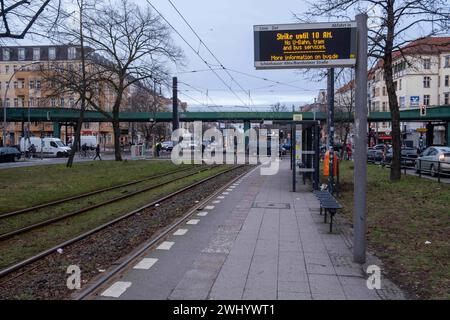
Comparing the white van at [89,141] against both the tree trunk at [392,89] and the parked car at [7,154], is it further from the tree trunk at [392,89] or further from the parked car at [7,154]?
the tree trunk at [392,89]

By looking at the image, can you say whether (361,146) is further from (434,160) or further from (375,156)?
(375,156)

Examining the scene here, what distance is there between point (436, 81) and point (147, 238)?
271 ft

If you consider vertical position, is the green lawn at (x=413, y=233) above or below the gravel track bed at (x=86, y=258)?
above

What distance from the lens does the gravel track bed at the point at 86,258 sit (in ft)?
18.7

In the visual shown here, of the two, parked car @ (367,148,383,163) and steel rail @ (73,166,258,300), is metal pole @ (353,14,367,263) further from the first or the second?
parked car @ (367,148,383,163)

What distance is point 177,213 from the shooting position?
1184cm

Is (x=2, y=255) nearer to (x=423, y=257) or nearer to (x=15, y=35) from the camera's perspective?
(x=423, y=257)

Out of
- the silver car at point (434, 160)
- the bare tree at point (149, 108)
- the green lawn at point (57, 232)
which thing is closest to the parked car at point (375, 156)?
the silver car at point (434, 160)

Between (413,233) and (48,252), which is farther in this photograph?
(413,233)

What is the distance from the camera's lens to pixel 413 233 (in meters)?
8.98

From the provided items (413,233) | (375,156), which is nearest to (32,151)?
(375,156)

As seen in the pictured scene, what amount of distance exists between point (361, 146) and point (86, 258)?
4.61 meters

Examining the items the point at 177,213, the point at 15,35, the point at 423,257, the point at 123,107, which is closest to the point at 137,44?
the point at 15,35

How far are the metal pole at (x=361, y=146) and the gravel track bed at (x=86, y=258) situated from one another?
12.2 feet
